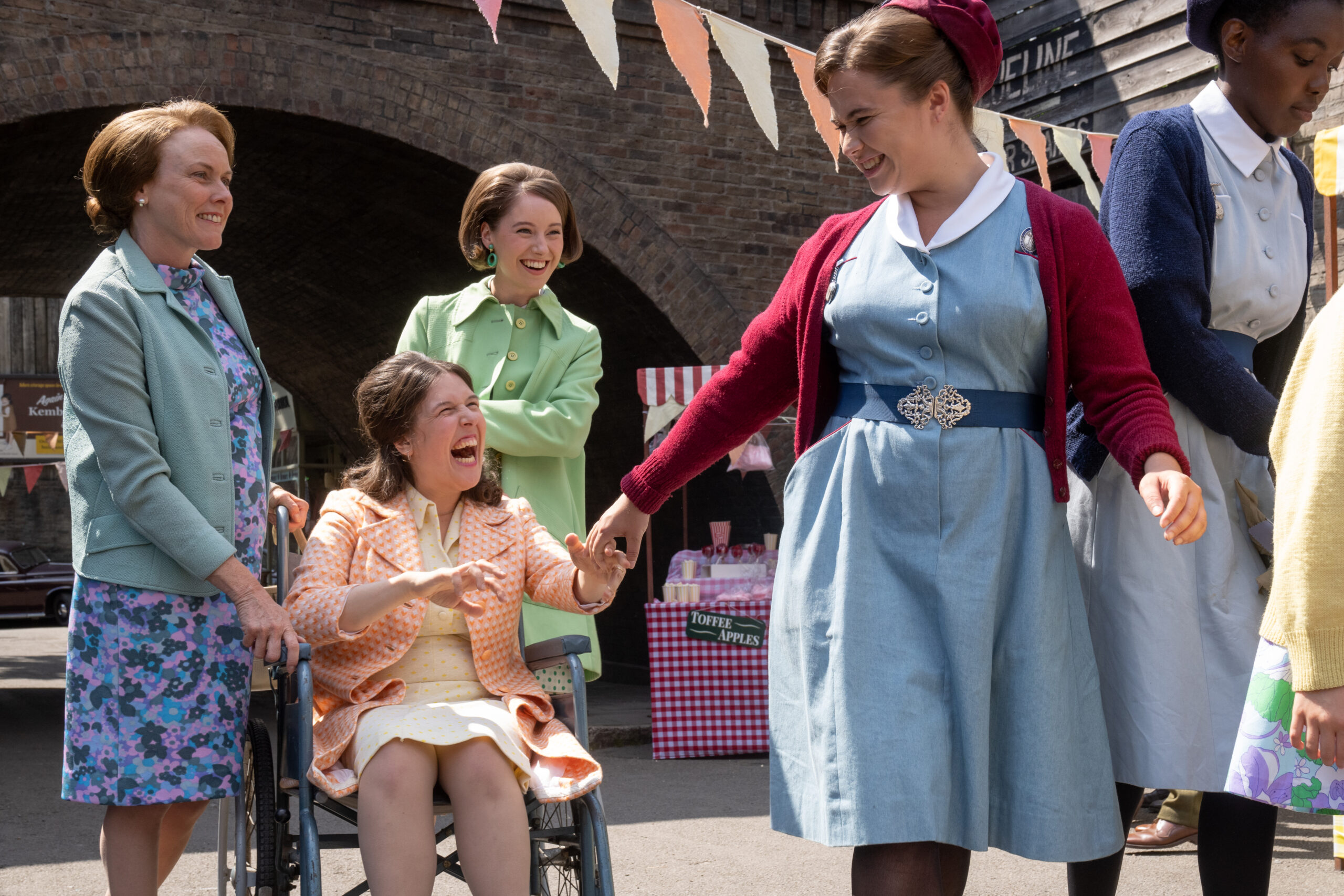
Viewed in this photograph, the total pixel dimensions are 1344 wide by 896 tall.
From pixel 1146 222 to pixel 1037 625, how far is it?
0.77 metres

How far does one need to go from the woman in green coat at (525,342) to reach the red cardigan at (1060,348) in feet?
3.22

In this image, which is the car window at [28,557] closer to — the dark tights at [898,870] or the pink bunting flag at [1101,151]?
the pink bunting flag at [1101,151]

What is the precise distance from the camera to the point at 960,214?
216 centimetres

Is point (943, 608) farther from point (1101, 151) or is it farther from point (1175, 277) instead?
point (1101, 151)

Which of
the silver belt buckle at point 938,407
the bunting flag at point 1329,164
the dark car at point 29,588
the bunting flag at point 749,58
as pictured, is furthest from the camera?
the dark car at point 29,588

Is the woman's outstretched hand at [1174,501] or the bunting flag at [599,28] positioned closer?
the woman's outstretched hand at [1174,501]

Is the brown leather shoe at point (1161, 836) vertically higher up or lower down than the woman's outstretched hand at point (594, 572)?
lower down

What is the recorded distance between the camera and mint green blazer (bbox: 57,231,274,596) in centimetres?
262

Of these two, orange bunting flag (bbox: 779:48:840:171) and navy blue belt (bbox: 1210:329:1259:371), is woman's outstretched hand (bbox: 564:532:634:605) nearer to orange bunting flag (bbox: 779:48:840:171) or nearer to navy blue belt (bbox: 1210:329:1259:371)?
navy blue belt (bbox: 1210:329:1259:371)

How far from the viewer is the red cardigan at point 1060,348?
2.10 m

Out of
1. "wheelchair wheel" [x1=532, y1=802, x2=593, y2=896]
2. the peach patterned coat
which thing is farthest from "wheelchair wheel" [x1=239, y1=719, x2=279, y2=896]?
"wheelchair wheel" [x1=532, y1=802, x2=593, y2=896]

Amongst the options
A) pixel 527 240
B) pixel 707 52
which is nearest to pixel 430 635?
pixel 527 240

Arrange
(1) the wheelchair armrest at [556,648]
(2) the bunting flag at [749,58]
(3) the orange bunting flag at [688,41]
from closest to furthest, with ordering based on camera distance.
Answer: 1. (1) the wheelchair armrest at [556,648]
2. (3) the orange bunting flag at [688,41]
3. (2) the bunting flag at [749,58]

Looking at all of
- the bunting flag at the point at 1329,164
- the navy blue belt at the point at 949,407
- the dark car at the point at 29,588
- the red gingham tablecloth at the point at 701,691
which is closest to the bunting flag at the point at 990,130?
the bunting flag at the point at 1329,164
